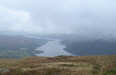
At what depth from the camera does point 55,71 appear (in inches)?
1069

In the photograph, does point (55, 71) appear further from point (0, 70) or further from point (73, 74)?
point (0, 70)

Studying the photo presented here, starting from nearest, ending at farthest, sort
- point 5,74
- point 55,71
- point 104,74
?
point 104,74
point 5,74
point 55,71

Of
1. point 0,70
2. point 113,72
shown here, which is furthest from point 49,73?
point 113,72

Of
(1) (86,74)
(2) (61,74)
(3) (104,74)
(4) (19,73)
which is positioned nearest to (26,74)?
(4) (19,73)

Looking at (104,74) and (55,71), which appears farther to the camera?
(55,71)

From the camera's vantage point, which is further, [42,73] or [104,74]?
[42,73]

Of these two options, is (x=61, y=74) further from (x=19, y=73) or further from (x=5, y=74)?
(x=5, y=74)

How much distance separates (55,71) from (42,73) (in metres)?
2.40

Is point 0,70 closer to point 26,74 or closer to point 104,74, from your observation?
point 26,74

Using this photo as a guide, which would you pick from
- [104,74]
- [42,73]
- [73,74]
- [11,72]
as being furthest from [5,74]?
[104,74]

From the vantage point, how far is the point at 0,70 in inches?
1037

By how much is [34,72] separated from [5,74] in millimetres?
4592

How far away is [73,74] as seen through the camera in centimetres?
2503

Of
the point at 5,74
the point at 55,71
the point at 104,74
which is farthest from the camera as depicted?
the point at 55,71
